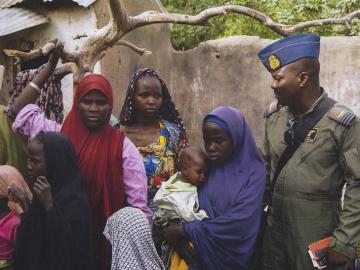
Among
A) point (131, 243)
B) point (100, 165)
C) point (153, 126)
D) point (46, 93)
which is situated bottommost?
point (131, 243)

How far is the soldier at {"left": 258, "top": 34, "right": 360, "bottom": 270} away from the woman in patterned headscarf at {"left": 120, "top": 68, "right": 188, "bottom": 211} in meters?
0.84

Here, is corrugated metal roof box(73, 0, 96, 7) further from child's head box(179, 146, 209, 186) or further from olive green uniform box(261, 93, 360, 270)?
olive green uniform box(261, 93, 360, 270)

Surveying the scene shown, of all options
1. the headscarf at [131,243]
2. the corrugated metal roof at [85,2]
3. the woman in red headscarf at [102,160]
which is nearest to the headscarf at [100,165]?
the woman in red headscarf at [102,160]

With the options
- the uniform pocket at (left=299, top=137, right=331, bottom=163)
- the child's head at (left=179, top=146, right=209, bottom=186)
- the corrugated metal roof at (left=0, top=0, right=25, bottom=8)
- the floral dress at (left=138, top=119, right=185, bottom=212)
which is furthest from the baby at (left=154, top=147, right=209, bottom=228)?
the corrugated metal roof at (left=0, top=0, right=25, bottom=8)

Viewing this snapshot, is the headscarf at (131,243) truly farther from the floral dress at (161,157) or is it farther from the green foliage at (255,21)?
the green foliage at (255,21)

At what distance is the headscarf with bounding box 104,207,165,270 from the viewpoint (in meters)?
2.79

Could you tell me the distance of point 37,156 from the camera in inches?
115

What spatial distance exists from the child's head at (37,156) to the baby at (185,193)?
0.68m

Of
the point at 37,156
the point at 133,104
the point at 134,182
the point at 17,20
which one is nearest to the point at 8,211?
the point at 37,156

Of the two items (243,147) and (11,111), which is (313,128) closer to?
(243,147)

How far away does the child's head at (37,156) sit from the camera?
2.92 m

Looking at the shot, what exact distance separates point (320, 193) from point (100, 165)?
4.03ft

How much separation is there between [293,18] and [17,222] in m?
6.37

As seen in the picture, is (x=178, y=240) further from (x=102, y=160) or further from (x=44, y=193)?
(x=44, y=193)
